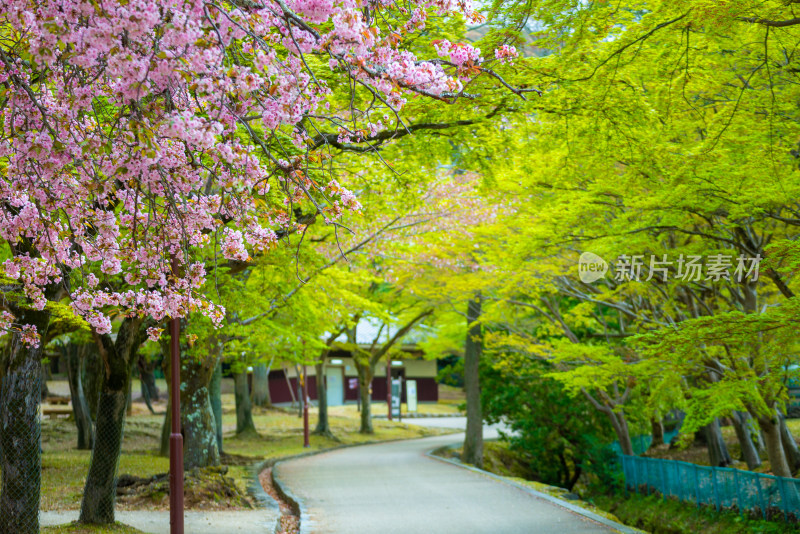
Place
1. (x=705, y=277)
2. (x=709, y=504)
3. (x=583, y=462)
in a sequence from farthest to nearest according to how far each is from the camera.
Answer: (x=583, y=462) < (x=709, y=504) < (x=705, y=277)

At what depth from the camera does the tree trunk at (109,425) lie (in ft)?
31.8

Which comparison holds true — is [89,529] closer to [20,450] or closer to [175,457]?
[20,450]

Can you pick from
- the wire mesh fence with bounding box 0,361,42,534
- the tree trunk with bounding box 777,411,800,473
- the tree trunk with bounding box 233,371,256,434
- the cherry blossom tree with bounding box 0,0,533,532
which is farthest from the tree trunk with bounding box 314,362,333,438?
the cherry blossom tree with bounding box 0,0,533,532

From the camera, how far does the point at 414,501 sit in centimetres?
1343

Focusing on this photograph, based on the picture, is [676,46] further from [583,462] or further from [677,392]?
[583,462]

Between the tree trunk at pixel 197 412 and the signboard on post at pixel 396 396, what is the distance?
850 inches

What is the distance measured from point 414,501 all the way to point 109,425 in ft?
19.1

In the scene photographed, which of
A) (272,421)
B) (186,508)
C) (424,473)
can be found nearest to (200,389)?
(186,508)

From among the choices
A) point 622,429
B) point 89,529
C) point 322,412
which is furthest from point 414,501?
point 322,412

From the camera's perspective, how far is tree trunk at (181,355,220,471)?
16156 mm

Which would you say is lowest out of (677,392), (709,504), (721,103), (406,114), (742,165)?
(709,504)

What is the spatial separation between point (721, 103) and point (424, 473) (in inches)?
445

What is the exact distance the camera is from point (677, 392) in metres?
14.9

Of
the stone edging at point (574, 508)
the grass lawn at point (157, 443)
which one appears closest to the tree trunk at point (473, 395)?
the stone edging at point (574, 508)
